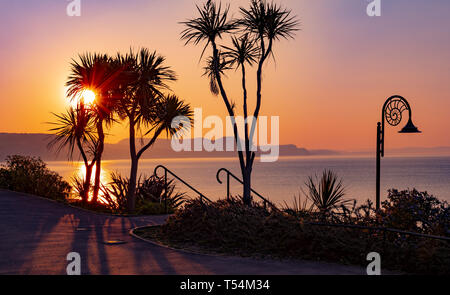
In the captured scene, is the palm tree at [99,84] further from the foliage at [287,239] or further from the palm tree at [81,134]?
the foliage at [287,239]

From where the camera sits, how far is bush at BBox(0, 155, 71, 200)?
20.1 metres

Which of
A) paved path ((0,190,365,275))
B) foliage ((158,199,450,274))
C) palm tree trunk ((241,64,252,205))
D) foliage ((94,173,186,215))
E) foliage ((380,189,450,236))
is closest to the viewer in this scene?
paved path ((0,190,365,275))

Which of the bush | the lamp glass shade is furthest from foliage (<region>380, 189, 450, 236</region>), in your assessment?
the bush

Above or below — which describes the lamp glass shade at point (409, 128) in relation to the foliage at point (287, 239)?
above

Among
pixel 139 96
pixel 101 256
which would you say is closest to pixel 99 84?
pixel 139 96

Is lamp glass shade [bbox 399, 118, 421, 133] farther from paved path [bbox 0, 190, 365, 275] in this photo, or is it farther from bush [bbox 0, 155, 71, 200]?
bush [bbox 0, 155, 71, 200]

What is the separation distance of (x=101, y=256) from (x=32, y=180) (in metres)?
13.7

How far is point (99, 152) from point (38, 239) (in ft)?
23.6

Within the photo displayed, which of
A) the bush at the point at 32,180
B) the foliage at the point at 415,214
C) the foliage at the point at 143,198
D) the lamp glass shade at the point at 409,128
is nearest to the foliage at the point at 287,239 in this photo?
the foliage at the point at 415,214

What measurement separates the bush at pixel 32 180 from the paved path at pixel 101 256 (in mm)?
6718

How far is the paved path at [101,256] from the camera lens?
759 centimetres

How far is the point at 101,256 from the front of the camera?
8.61 m

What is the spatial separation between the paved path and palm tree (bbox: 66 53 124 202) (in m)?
4.75

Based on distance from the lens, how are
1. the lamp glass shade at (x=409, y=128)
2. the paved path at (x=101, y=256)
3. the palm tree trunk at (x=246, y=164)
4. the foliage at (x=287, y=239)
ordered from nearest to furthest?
the paved path at (x=101, y=256), the foliage at (x=287, y=239), the lamp glass shade at (x=409, y=128), the palm tree trunk at (x=246, y=164)
